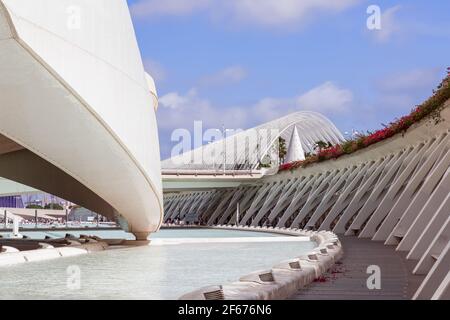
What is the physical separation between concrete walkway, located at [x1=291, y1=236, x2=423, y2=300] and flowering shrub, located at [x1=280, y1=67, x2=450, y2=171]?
8.57m

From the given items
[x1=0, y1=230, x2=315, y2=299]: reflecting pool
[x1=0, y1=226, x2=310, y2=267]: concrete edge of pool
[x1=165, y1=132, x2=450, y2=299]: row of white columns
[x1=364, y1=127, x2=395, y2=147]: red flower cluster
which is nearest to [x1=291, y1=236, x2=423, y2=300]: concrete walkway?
[x1=165, y1=132, x2=450, y2=299]: row of white columns

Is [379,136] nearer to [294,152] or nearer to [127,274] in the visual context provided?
[127,274]

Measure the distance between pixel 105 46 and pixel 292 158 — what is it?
60254 mm

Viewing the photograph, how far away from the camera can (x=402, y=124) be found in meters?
29.4

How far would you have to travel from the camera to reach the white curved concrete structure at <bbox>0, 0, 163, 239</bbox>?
51.0 ft

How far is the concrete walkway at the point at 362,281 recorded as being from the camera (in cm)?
966

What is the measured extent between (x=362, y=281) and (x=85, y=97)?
997 cm

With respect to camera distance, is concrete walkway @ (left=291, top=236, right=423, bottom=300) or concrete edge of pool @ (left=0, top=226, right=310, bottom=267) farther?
concrete edge of pool @ (left=0, top=226, right=310, bottom=267)

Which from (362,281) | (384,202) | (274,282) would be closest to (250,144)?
(384,202)

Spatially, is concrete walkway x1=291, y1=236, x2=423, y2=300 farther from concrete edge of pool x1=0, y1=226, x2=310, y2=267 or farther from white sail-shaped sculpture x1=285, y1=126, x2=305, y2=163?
white sail-shaped sculpture x1=285, y1=126, x2=305, y2=163

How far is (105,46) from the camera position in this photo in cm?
1925

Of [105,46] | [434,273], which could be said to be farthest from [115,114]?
[434,273]
